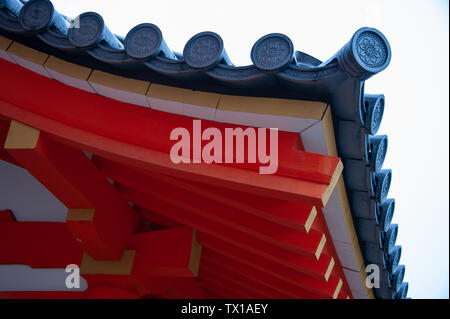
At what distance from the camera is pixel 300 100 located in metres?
2.40

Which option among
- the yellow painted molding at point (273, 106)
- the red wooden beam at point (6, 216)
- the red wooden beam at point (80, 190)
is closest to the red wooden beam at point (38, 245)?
the red wooden beam at point (6, 216)

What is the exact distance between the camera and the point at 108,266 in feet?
13.1

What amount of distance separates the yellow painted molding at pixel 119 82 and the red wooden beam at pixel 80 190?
587mm

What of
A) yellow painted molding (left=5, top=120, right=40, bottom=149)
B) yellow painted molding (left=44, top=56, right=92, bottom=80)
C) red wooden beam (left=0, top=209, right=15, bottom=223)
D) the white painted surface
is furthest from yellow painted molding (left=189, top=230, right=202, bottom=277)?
red wooden beam (left=0, top=209, right=15, bottom=223)

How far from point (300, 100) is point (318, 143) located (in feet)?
1.08

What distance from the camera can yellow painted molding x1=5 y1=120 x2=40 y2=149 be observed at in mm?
2807

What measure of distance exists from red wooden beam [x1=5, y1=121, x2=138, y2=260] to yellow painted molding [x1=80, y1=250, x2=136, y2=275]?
0.08 meters

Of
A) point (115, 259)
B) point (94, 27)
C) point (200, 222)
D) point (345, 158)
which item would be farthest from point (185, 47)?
point (115, 259)

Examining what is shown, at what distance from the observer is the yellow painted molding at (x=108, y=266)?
12.9 feet

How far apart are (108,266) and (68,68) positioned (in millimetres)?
2063

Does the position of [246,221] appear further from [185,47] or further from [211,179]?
[185,47]

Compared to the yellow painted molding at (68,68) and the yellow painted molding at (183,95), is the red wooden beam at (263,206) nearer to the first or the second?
the yellow painted molding at (183,95)

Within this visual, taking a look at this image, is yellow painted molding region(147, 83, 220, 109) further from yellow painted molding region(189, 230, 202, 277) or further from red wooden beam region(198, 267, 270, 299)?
red wooden beam region(198, 267, 270, 299)

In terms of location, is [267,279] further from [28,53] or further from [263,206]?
[28,53]
